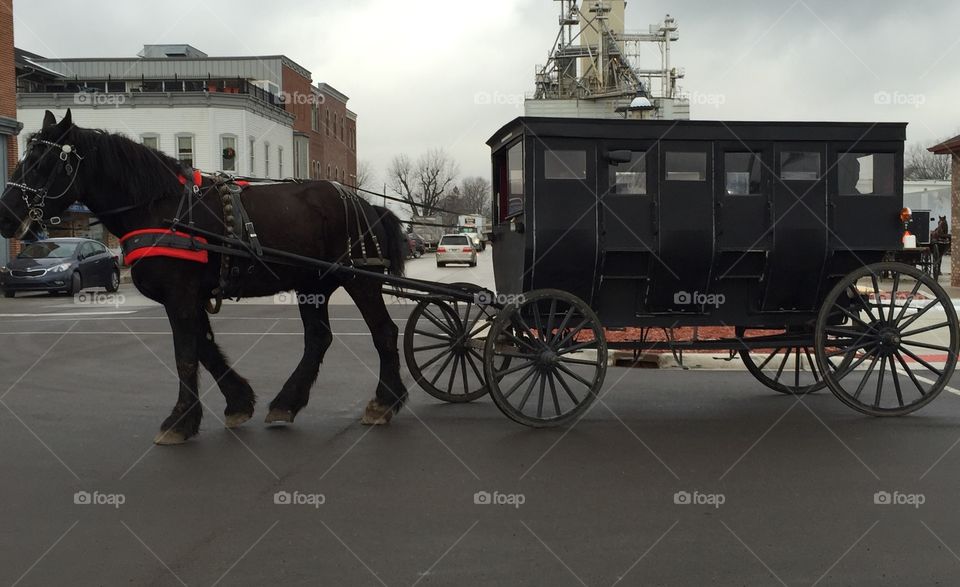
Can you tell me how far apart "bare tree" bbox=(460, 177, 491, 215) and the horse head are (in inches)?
4495

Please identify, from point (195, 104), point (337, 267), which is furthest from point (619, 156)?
point (195, 104)

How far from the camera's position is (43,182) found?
6.93m

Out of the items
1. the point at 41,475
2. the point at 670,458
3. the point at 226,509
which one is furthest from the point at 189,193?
the point at 670,458

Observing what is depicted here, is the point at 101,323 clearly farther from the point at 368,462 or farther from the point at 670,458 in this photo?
the point at 670,458

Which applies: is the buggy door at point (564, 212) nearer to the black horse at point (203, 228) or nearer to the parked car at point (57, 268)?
the black horse at point (203, 228)

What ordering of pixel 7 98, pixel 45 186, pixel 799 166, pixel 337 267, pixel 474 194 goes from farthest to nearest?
pixel 474 194 → pixel 7 98 → pixel 799 166 → pixel 337 267 → pixel 45 186

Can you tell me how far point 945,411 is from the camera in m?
8.43

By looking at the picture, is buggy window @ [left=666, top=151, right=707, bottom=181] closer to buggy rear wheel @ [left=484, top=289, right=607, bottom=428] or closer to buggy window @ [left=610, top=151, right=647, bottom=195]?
buggy window @ [left=610, top=151, right=647, bottom=195]

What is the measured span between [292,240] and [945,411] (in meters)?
6.01

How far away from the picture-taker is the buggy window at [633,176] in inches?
308

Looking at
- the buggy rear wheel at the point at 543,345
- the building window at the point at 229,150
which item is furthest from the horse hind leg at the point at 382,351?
the building window at the point at 229,150

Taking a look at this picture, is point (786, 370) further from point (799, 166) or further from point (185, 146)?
point (185, 146)

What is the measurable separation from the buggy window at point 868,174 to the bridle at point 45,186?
6.36 meters

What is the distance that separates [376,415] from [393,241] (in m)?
1.64
